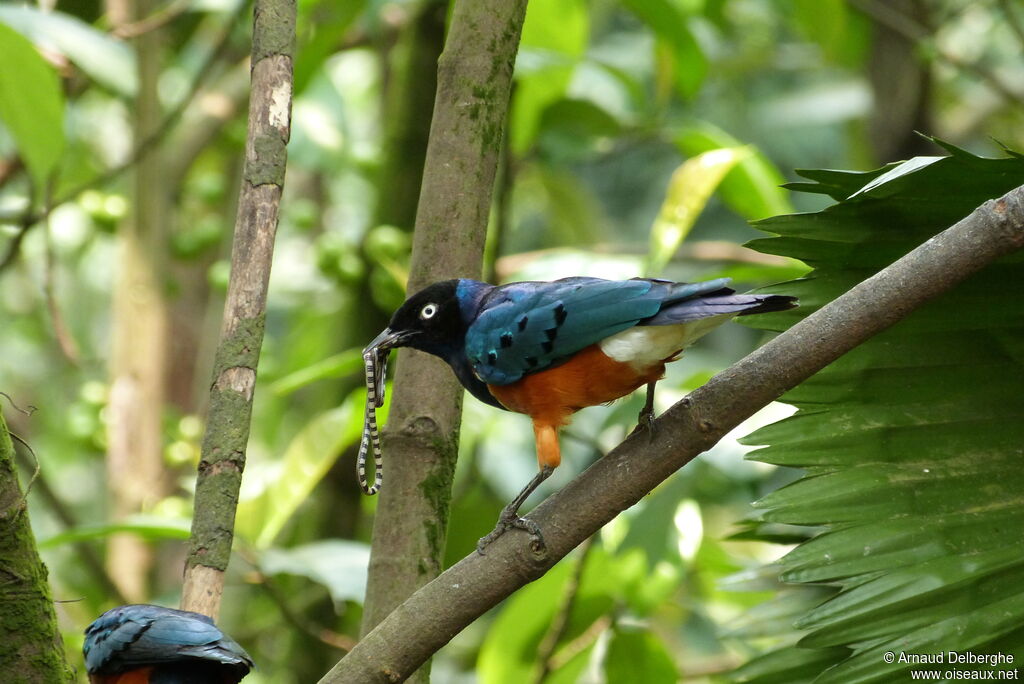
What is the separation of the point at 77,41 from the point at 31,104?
36 cm

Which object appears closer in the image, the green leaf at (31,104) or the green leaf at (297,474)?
the green leaf at (31,104)

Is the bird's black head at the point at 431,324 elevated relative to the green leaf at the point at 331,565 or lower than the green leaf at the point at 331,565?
elevated

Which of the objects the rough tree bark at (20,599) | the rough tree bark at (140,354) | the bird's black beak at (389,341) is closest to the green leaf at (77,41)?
the rough tree bark at (140,354)

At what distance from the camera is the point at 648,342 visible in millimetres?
2178

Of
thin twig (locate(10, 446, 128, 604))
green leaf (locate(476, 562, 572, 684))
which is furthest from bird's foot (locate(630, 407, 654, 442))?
thin twig (locate(10, 446, 128, 604))

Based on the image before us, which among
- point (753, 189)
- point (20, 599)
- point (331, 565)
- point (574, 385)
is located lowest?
point (20, 599)

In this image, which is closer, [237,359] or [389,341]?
[237,359]

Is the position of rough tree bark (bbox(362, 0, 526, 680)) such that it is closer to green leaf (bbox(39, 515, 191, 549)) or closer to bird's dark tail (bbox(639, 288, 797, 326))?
bird's dark tail (bbox(639, 288, 797, 326))

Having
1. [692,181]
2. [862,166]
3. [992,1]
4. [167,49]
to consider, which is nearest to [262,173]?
[692,181]

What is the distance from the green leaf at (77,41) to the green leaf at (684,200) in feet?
5.36

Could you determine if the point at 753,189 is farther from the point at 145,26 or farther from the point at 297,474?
the point at 145,26

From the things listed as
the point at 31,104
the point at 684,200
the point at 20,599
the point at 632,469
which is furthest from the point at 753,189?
the point at 20,599

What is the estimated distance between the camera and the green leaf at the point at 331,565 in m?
2.95

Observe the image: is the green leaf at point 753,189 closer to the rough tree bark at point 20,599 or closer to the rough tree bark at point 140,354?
the rough tree bark at point 140,354
